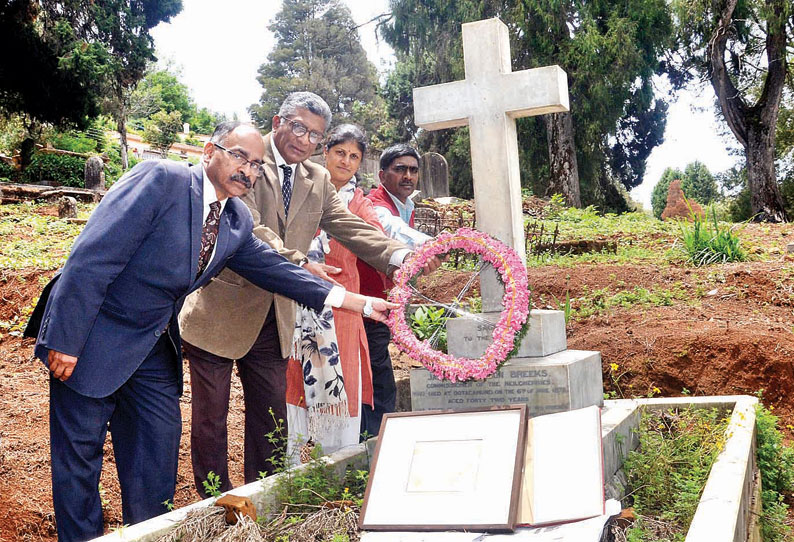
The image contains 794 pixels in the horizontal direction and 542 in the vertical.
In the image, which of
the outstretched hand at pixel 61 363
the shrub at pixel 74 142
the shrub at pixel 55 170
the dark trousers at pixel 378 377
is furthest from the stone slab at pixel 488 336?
the shrub at pixel 74 142

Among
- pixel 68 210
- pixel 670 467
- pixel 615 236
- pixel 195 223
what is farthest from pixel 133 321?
pixel 68 210

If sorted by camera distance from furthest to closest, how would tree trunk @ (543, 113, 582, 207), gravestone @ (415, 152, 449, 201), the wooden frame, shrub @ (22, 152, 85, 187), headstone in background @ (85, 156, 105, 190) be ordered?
shrub @ (22, 152, 85, 187)
headstone in background @ (85, 156, 105, 190)
tree trunk @ (543, 113, 582, 207)
gravestone @ (415, 152, 449, 201)
the wooden frame

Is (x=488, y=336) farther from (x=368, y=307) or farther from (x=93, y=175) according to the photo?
(x=93, y=175)

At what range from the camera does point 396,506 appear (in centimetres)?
287

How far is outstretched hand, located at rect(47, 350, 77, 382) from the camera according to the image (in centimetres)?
281

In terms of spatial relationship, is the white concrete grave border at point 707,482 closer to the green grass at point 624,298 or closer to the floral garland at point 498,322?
the floral garland at point 498,322

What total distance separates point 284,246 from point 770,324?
438cm

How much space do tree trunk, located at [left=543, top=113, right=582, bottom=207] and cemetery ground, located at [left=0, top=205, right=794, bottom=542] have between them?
8582 mm

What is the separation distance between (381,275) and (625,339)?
7.89 feet

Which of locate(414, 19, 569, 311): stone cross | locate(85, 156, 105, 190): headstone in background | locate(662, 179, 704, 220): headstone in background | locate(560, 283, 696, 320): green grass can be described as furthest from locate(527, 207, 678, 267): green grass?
locate(85, 156, 105, 190): headstone in background

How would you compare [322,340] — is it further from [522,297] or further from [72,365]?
[72,365]

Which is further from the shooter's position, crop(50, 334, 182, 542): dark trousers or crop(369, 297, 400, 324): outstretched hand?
crop(369, 297, 400, 324): outstretched hand

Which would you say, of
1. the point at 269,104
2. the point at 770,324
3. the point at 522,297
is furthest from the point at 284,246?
the point at 269,104

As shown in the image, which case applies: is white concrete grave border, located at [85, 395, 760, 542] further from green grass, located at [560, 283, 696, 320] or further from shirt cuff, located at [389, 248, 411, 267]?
green grass, located at [560, 283, 696, 320]
